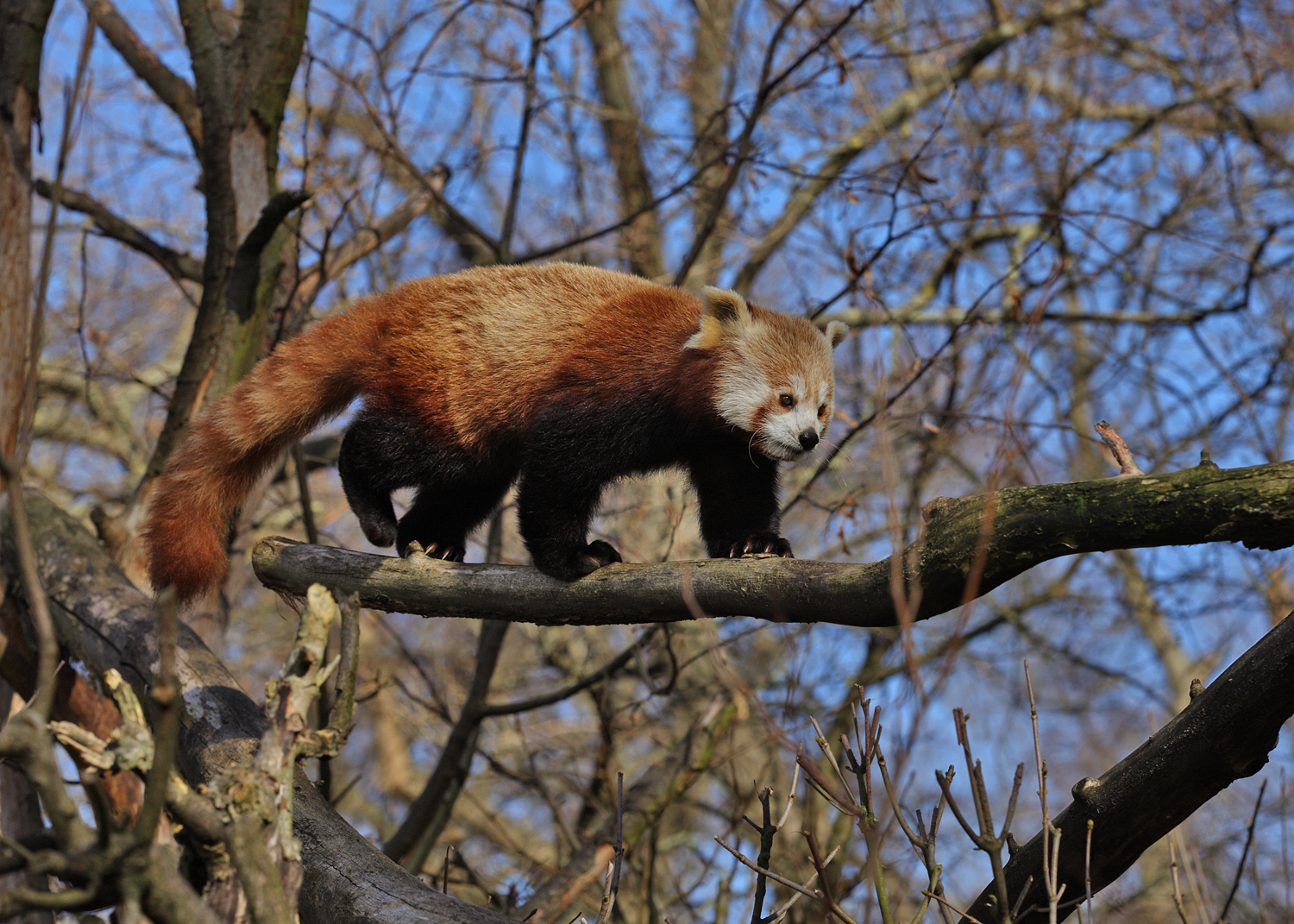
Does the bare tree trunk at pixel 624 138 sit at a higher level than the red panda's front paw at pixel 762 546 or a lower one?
higher

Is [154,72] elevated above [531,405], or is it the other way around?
[154,72]

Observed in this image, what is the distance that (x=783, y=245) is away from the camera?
7.76 meters

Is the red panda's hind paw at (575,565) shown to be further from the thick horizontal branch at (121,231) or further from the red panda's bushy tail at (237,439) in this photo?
the thick horizontal branch at (121,231)

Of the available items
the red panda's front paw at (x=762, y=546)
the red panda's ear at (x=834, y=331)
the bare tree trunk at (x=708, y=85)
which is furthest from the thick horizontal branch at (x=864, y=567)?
the bare tree trunk at (x=708, y=85)

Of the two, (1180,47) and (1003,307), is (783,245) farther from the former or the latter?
(1180,47)

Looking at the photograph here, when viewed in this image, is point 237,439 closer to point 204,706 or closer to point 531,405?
point 204,706

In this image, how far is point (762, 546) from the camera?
3660 millimetres

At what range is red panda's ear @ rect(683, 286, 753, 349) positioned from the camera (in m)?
3.59

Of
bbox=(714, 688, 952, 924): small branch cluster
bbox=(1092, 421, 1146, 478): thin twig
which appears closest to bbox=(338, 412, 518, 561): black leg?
bbox=(714, 688, 952, 924): small branch cluster

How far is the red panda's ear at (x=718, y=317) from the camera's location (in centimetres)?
359

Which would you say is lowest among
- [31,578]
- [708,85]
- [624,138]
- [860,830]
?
[31,578]

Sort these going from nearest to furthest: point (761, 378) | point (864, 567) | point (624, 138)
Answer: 1. point (864, 567)
2. point (761, 378)
3. point (624, 138)

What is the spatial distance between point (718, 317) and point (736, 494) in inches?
27.7

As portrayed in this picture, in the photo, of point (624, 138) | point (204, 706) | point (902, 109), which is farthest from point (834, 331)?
point (902, 109)
